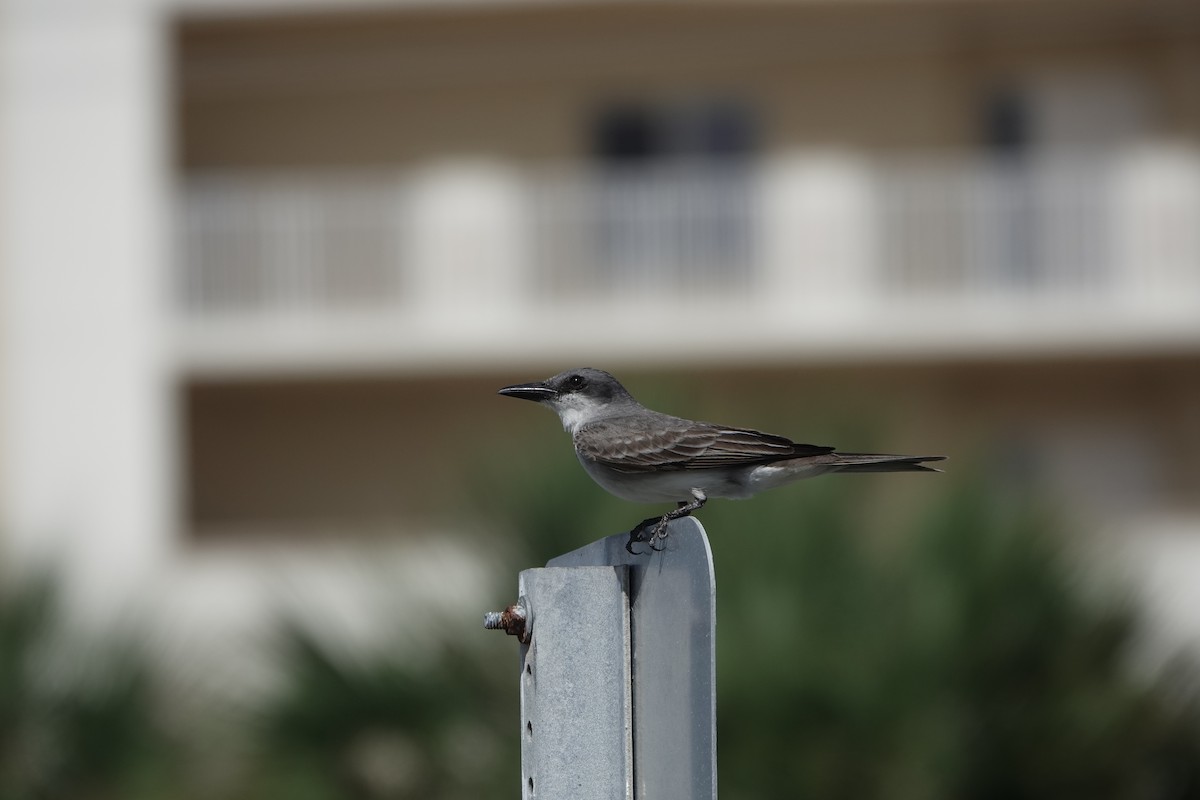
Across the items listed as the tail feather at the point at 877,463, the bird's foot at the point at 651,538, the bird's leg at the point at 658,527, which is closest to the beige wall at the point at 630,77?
the bird's leg at the point at 658,527

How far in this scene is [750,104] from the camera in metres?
17.9

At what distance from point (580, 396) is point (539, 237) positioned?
12694mm

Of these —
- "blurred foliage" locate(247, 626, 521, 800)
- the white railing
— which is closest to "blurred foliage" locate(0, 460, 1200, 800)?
"blurred foliage" locate(247, 626, 521, 800)

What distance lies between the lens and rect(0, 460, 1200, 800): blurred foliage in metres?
7.69

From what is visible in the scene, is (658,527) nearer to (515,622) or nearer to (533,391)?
(515,622)

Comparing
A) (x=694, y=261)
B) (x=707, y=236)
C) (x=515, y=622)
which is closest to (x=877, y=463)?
(x=515, y=622)

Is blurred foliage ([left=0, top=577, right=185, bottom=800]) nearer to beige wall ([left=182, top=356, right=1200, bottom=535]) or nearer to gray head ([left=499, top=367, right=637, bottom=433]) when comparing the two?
gray head ([left=499, top=367, right=637, bottom=433])

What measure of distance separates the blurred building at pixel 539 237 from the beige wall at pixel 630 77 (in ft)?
0.11

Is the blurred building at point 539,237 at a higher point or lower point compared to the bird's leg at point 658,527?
higher

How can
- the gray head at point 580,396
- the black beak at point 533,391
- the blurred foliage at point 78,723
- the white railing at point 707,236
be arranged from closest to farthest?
the black beak at point 533,391
the gray head at point 580,396
the blurred foliage at point 78,723
the white railing at point 707,236

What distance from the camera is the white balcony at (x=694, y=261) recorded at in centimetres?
A: 1658

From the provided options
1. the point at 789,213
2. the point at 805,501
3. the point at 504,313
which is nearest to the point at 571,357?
the point at 504,313

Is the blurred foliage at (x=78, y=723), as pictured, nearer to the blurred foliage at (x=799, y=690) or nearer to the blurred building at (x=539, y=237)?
the blurred foliage at (x=799, y=690)

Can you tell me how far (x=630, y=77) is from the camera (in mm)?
17766
